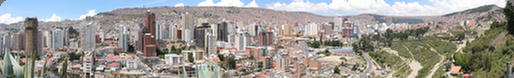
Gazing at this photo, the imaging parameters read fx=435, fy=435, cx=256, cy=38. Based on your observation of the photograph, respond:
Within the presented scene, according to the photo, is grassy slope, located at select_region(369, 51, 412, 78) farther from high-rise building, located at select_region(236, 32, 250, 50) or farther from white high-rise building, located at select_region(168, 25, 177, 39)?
white high-rise building, located at select_region(168, 25, 177, 39)

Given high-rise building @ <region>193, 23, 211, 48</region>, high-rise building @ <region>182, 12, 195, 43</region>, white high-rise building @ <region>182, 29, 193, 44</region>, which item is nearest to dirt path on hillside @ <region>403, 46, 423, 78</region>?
high-rise building @ <region>193, 23, 211, 48</region>

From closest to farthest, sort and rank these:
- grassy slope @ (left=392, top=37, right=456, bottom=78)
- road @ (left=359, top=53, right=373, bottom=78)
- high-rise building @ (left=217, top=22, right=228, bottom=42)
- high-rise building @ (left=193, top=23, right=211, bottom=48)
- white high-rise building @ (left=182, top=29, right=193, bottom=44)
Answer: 1. grassy slope @ (left=392, top=37, right=456, bottom=78)
2. road @ (left=359, top=53, right=373, bottom=78)
3. high-rise building @ (left=193, top=23, right=211, bottom=48)
4. white high-rise building @ (left=182, top=29, right=193, bottom=44)
5. high-rise building @ (left=217, top=22, right=228, bottom=42)

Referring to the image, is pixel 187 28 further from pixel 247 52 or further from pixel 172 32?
pixel 247 52

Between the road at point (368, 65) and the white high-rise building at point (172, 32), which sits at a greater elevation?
the white high-rise building at point (172, 32)

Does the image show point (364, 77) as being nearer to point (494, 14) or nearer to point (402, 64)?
point (402, 64)

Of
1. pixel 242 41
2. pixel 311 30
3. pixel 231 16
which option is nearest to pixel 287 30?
pixel 311 30

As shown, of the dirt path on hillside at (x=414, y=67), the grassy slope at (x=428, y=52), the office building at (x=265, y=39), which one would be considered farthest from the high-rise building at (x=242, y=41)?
the dirt path on hillside at (x=414, y=67)

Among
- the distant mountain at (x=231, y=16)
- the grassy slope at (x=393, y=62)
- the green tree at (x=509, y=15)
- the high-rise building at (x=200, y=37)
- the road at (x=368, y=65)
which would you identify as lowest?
the road at (x=368, y=65)

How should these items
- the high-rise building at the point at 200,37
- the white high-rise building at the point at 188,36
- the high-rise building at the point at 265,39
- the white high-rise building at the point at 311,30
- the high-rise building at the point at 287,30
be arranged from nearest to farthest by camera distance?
the high-rise building at the point at 200,37, the high-rise building at the point at 265,39, the white high-rise building at the point at 188,36, the high-rise building at the point at 287,30, the white high-rise building at the point at 311,30

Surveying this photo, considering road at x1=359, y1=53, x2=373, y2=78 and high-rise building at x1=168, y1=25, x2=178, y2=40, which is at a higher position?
high-rise building at x1=168, y1=25, x2=178, y2=40

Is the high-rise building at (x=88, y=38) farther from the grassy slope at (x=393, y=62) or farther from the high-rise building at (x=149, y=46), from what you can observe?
the grassy slope at (x=393, y=62)
